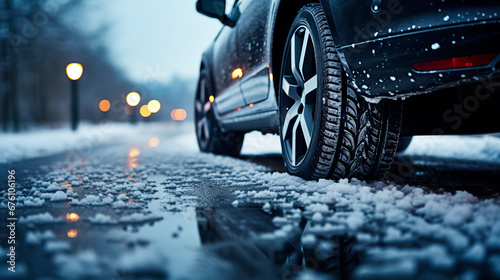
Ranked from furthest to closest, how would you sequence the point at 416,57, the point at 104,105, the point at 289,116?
1. the point at 104,105
2. the point at 289,116
3. the point at 416,57

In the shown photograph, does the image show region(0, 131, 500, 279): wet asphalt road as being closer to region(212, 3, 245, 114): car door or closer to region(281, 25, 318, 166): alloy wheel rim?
region(281, 25, 318, 166): alloy wheel rim

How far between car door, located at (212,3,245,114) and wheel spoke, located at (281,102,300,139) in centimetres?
89

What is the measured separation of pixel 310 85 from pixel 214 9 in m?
1.69

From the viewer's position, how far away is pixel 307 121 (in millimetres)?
2586

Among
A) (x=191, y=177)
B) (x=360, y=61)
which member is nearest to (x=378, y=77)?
(x=360, y=61)

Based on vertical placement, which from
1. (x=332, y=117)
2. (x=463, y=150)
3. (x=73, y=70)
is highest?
(x=73, y=70)

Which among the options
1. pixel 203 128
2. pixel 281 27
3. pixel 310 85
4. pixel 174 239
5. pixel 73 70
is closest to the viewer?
pixel 174 239

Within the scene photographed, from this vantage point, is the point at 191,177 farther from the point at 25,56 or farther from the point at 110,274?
the point at 25,56

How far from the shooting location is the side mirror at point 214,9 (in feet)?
12.4

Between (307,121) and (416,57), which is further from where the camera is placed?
(307,121)

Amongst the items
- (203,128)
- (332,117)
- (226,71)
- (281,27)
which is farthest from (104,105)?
(332,117)

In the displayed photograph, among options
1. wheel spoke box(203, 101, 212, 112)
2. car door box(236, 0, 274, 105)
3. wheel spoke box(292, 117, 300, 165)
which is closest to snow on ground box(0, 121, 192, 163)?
wheel spoke box(203, 101, 212, 112)

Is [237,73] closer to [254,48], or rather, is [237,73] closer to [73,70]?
[254,48]

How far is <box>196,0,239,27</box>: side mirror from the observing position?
378 cm
